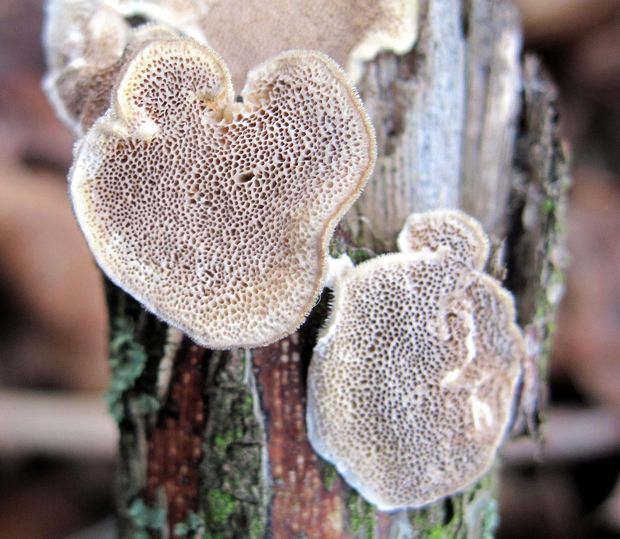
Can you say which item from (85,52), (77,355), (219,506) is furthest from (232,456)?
(77,355)

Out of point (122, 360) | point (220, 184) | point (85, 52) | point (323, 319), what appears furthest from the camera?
point (122, 360)

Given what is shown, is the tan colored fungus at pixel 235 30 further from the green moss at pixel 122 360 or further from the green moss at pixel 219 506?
the green moss at pixel 219 506

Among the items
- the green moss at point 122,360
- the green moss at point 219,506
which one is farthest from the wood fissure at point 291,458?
the green moss at point 122,360

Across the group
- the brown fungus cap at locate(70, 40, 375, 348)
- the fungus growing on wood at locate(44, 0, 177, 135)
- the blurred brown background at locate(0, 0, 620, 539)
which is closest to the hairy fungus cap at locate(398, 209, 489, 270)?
the brown fungus cap at locate(70, 40, 375, 348)

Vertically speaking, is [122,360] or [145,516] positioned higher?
[122,360]

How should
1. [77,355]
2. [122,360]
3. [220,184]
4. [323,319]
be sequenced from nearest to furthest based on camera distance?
[220,184] → [323,319] → [122,360] → [77,355]

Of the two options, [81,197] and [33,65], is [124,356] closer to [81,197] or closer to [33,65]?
[81,197]

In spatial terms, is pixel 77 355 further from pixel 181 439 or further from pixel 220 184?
pixel 220 184
